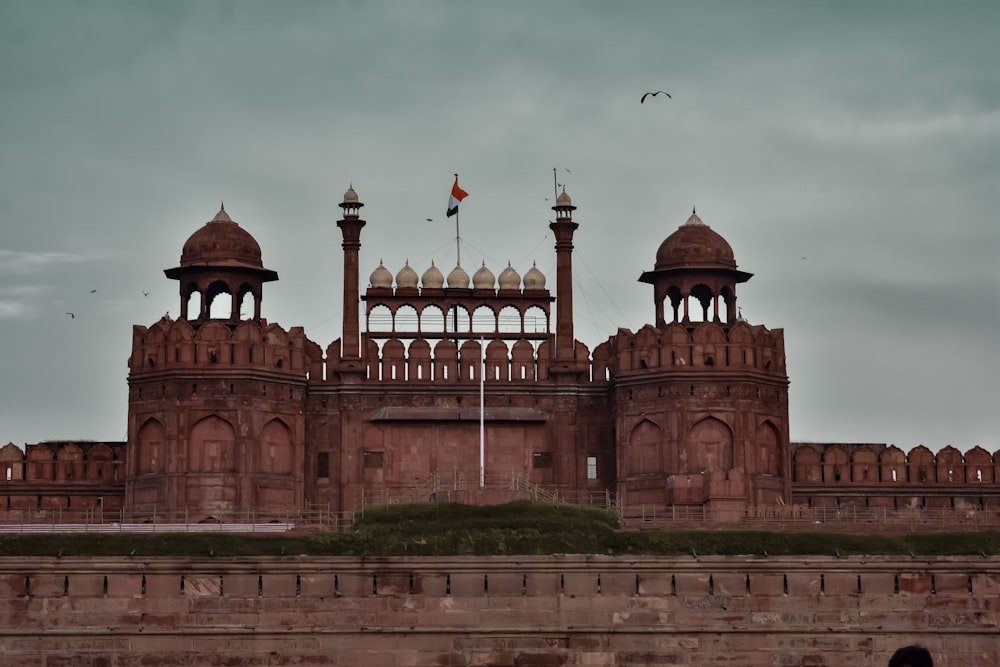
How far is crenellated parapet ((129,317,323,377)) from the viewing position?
252ft

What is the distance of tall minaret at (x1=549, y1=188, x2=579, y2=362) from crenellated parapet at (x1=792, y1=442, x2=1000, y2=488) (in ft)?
29.6

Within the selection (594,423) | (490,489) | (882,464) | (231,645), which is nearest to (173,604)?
(231,645)

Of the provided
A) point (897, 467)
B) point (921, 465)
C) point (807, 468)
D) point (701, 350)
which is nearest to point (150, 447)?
point (701, 350)

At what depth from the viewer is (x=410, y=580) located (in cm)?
6631

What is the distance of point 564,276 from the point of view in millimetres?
80562

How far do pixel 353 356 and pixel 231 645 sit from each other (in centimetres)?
1660

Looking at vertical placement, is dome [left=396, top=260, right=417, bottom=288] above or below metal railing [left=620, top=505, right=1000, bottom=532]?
above

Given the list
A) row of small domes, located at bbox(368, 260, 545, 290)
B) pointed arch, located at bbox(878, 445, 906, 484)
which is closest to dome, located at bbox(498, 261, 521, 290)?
row of small domes, located at bbox(368, 260, 545, 290)

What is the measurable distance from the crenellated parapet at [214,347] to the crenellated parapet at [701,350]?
11490 mm

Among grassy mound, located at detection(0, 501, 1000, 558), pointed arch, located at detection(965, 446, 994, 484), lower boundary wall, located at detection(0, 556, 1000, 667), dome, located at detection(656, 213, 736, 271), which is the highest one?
dome, located at detection(656, 213, 736, 271)

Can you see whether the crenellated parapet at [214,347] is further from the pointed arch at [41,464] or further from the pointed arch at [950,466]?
the pointed arch at [950,466]

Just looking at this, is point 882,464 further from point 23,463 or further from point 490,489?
point 23,463

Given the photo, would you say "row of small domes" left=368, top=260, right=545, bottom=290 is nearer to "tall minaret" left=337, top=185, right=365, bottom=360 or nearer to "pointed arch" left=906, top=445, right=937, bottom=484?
"tall minaret" left=337, top=185, right=365, bottom=360

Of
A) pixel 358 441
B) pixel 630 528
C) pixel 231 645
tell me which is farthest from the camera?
pixel 358 441
